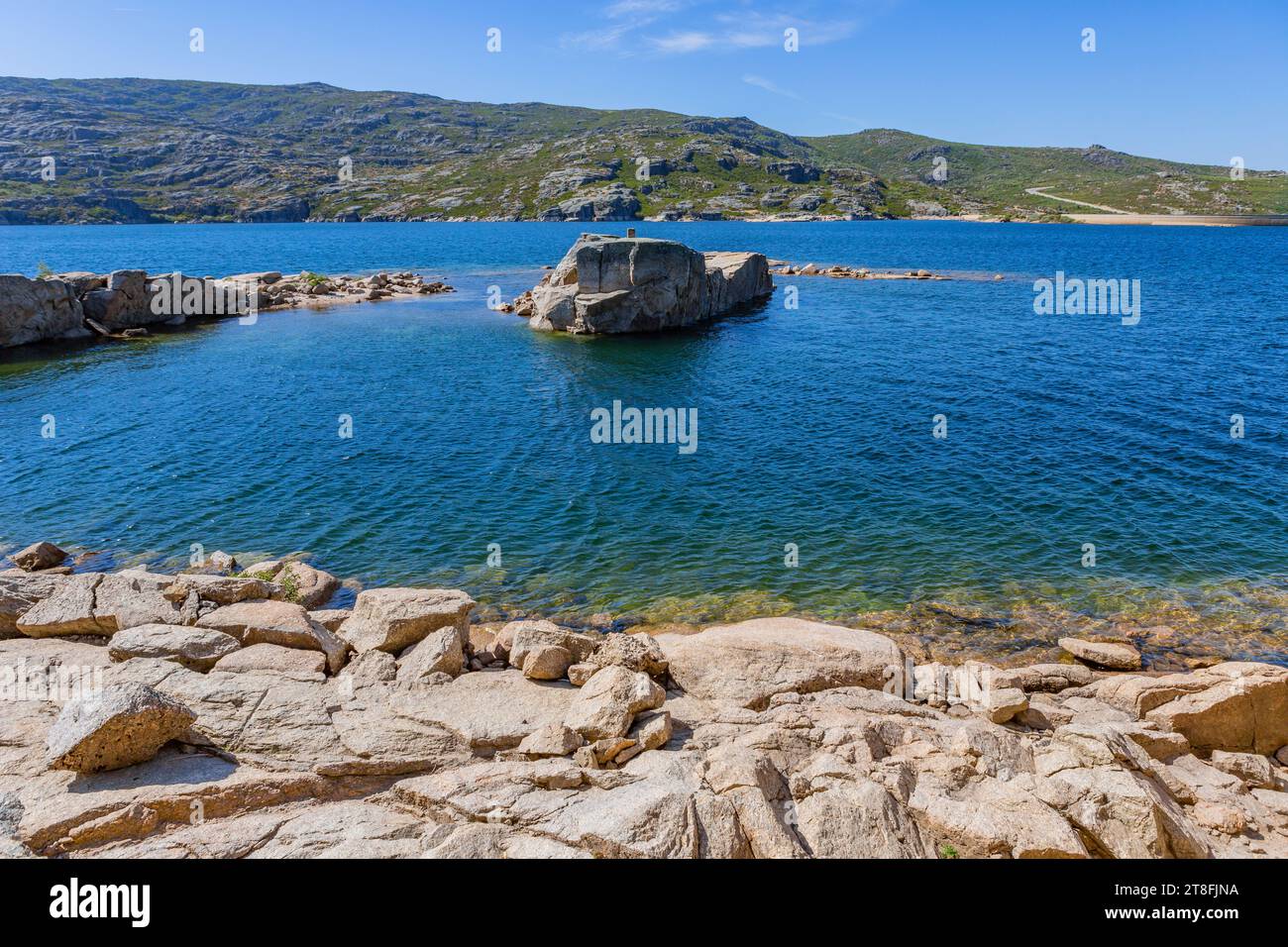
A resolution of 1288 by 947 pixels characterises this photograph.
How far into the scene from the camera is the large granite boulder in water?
70.1 metres

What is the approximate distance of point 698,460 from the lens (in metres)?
38.6

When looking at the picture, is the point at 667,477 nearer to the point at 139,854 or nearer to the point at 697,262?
the point at 139,854

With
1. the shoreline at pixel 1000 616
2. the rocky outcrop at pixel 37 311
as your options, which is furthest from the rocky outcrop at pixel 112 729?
the rocky outcrop at pixel 37 311

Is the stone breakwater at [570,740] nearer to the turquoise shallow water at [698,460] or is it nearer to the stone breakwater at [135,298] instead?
the turquoise shallow water at [698,460]

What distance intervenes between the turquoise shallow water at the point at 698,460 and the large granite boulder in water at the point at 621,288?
11.8ft

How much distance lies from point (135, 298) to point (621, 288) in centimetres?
4956

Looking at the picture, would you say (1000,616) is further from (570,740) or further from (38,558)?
(38,558)

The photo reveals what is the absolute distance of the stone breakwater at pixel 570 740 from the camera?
12.1 m

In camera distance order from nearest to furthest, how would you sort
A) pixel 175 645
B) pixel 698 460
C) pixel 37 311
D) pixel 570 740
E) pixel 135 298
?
1. pixel 570 740
2. pixel 175 645
3. pixel 698 460
4. pixel 37 311
5. pixel 135 298

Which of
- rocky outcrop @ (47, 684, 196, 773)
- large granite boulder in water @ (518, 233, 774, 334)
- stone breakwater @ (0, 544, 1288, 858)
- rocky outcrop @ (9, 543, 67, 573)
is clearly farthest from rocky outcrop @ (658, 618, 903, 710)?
large granite boulder in water @ (518, 233, 774, 334)

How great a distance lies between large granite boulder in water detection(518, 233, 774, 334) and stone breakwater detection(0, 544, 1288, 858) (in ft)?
169

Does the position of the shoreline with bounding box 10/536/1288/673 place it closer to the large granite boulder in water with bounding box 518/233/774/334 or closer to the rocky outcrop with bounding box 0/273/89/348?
the large granite boulder in water with bounding box 518/233/774/334

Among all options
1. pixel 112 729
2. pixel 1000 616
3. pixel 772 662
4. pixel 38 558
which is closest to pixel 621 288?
pixel 38 558
